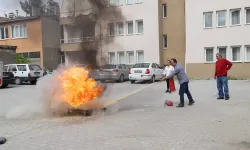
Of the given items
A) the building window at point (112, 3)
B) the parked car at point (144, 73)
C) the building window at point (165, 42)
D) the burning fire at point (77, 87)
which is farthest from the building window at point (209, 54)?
the burning fire at point (77, 87)

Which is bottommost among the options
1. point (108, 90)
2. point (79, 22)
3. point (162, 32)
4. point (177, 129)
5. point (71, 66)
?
point (177, 129)

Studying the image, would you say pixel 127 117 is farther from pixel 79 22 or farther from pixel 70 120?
pixel 79 22

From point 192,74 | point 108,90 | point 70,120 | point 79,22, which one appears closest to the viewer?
point 70,120

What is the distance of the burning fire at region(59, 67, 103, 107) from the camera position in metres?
7.89

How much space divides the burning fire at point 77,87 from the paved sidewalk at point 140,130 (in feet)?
1.84

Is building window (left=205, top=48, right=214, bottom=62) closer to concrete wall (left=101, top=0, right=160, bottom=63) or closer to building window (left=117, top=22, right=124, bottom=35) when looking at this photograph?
concrete wall (left=101, top=0, right=160, bottom=63)

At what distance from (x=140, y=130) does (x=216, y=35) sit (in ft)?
58.9

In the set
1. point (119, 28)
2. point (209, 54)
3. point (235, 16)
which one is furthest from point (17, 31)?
point (119, 28)

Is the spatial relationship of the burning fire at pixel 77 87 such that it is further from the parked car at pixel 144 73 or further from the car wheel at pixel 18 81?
the car wheel at pixel 18 81

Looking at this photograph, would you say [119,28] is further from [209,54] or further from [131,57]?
[131,57]

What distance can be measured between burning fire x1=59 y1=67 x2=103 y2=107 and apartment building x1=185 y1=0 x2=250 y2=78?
16.4 meters

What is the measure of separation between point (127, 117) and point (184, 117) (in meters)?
1.60

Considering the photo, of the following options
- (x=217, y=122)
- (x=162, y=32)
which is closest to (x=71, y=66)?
(x=217, y=122)

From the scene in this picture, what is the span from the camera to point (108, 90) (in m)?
8.97
